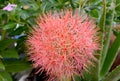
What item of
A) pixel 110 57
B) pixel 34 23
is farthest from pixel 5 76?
pixel 110 57

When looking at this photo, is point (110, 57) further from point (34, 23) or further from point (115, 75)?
point (34, 23)

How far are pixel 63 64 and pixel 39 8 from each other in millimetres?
269

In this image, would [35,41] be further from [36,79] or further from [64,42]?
[36,79]

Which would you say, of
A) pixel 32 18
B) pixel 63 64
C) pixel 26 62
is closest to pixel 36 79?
pixel 26 62

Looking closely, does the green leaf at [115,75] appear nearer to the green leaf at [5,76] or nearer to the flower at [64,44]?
the flower at [64,44]

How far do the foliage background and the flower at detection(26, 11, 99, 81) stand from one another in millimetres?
73

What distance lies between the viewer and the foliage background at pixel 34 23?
84 cm

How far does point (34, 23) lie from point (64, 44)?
0.80ft

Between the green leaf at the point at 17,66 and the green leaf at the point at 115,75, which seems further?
the green leaf at the point at 17,66

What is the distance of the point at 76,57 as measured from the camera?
681 millimetres

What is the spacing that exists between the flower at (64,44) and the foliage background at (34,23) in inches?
2.9

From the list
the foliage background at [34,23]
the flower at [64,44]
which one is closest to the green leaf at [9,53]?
the foliage background at [34,23]

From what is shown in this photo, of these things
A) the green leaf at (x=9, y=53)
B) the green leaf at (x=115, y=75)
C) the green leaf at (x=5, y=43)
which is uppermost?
the green leaf at (x=5, y=43)

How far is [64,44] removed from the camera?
0.67 metres
